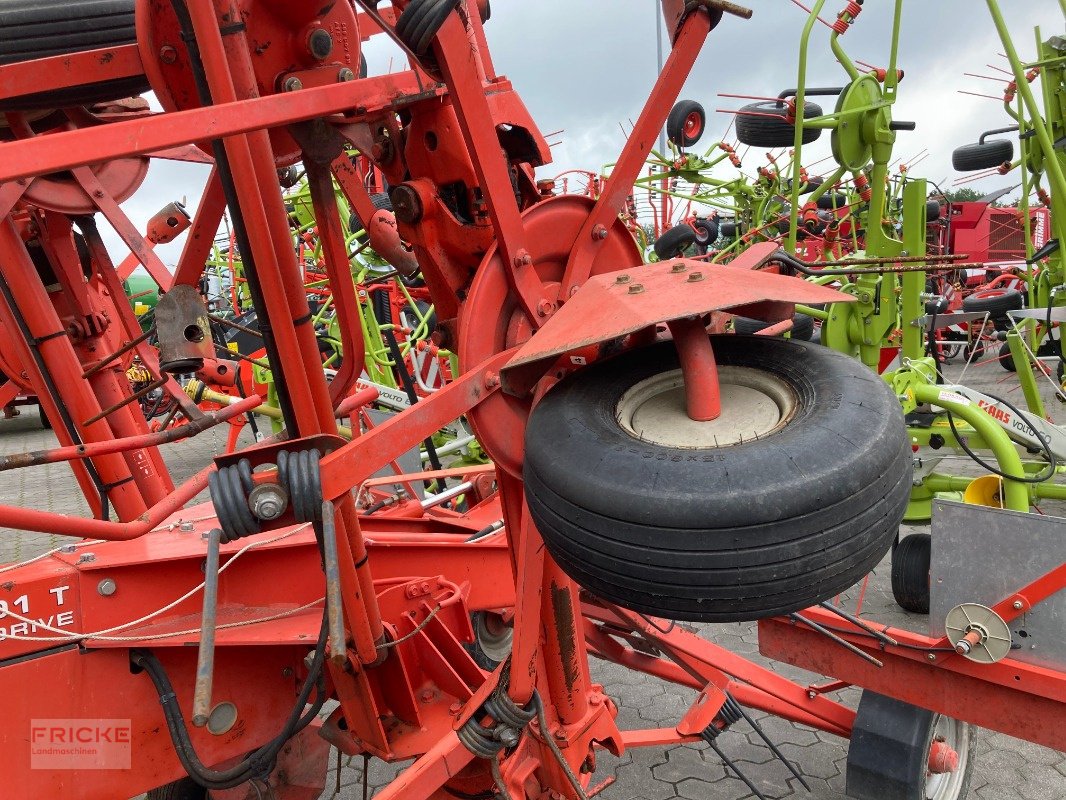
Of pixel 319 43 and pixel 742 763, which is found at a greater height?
pixel 319 43

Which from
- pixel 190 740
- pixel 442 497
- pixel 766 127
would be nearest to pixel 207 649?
pixel 190 740

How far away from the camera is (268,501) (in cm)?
150

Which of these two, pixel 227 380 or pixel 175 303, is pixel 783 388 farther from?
pixel 227 380

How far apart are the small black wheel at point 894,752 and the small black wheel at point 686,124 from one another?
24.3ft

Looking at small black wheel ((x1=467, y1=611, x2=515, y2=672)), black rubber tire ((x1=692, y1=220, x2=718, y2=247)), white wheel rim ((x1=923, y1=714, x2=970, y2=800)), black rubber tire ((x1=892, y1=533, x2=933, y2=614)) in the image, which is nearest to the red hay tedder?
white wheel rim ((x1=923, y1=714, x2=970, y2=800))

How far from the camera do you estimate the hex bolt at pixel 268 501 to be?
58.8 inches

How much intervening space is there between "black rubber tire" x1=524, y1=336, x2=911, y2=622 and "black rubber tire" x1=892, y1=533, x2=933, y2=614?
282 centimetres

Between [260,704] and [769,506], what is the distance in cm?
169

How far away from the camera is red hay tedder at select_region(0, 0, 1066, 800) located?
4.46 feet

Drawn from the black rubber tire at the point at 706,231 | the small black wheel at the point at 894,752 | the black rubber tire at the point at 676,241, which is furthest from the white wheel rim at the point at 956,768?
the black rubber tire at the point at 706,231

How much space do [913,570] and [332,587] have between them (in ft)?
11.0

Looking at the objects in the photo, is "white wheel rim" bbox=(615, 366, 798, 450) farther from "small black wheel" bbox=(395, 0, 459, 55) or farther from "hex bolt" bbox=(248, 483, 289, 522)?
"small black wheel" bbox=(395, 0, 459, 55)

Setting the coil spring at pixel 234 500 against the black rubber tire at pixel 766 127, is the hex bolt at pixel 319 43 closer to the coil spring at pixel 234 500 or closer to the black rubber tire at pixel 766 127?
the coil spring at pixel 234 500

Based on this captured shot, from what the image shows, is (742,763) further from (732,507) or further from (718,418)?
(732,507)
